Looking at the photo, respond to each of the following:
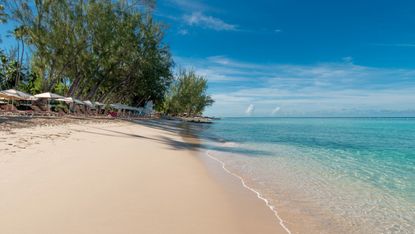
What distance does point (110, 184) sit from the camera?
5719mm

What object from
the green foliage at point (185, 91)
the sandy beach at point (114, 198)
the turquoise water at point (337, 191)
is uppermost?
the green foliage at point (185, 91)

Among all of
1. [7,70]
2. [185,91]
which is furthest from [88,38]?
[185,91]

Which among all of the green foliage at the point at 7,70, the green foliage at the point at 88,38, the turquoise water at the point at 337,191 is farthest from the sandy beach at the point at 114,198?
the green foliage at the point at 7,70

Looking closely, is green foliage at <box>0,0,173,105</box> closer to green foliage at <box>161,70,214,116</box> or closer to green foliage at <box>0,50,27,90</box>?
green foliage at <box>0,50,27,90</box>

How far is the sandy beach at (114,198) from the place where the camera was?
3.82 meters

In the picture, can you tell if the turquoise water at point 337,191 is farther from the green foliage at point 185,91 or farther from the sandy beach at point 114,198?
the green foliage at point 185,91

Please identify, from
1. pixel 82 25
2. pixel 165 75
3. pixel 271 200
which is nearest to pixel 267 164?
pixel 271 200

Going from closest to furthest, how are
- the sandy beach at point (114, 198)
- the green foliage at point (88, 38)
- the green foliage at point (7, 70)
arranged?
the sandy beach at point (114, 198), the green foliage at point (88, 38), the green foliage at point (7, 70)

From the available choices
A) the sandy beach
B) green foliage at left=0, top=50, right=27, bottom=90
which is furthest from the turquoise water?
green foliage at left=0, top=50, right=27, bottom=90

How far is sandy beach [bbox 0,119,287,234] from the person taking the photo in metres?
3.82

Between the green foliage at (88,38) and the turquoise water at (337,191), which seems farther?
the green foliage at (88,38)

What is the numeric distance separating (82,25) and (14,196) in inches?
1225

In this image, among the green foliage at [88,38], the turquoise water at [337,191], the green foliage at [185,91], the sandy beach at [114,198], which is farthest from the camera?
the green foliage at [185,91]

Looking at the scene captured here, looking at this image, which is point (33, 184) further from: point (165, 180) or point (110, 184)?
point (165, 180)
